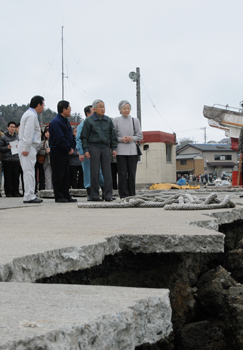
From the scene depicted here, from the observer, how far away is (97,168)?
6973 mm

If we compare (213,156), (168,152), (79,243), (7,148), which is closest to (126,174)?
(7,148)

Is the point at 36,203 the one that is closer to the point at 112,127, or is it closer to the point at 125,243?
the point at 112,127

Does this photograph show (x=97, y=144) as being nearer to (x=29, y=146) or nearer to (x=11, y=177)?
(x=29, y=146)

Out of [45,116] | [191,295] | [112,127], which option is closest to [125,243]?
[191,295]

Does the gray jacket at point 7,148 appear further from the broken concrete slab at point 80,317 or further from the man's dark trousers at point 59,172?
the broken concrete slab at point 80,317

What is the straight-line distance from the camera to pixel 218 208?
479 centimetres

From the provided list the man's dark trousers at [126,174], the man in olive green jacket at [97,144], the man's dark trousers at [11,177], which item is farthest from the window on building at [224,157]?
the man in olive green jacket at [97,144]

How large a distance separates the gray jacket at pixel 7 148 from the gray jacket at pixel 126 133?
2.93 m

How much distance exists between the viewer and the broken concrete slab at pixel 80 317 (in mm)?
1103

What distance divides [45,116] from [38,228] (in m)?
78.8

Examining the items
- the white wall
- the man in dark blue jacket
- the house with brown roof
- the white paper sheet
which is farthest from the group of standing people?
the house with brown roof

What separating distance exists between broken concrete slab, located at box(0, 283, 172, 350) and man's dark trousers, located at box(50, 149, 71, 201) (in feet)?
17.3

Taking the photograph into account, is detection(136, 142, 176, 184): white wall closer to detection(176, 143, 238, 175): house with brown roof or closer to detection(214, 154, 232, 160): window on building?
detection(176, 143, 238, 175): house with brown roof

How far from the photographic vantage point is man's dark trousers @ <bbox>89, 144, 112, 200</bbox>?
22.8 feet
